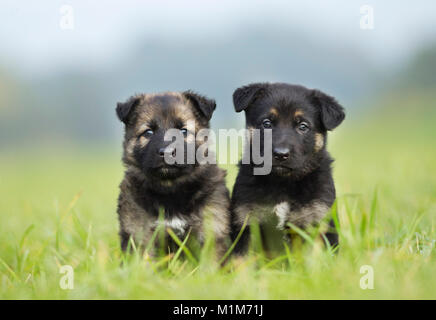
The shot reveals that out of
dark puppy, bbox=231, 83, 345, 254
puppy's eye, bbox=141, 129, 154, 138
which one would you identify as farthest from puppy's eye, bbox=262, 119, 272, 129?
puppy's eye, bbox=141, 129, 154, 138

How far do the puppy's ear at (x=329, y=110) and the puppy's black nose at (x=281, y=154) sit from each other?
0.59 meters

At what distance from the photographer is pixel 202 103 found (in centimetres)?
479

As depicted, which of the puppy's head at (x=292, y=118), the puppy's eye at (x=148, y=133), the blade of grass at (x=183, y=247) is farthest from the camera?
the puppy's eye at (x=148, y=133)

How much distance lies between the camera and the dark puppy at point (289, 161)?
14.7ft

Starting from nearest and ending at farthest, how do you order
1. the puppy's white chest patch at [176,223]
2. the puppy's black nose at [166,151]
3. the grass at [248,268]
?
the grass at [248,268]
the puppy's black nose at [166,151]
the puppy's white chest patch at [176,223]

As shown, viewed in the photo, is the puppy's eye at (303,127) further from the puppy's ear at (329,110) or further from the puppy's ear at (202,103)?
the puppy's ear at (202,103)

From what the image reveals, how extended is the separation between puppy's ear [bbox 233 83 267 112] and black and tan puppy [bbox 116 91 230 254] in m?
0.26

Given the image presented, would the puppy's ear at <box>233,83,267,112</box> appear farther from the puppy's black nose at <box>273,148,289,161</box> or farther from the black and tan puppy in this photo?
the puppy's black nose at <box>273,148,289,161</box>

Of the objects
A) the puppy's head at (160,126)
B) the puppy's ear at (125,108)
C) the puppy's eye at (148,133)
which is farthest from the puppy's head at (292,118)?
the puppy's ear at (125,108)

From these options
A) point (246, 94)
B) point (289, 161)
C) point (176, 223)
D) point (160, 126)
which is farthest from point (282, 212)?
point (160, 126)

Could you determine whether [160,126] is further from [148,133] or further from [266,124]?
[266,124]
